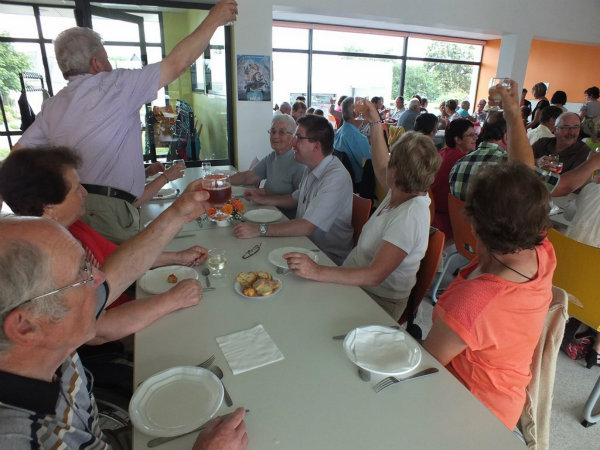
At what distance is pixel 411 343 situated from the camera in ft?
3.86

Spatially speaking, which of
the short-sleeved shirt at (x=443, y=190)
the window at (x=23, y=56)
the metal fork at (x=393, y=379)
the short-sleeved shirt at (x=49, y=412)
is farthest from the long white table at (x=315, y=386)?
the window at (x=23, y=56)

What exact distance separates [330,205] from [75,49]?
5.54ft

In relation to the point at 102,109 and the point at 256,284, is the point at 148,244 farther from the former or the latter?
the point at 102,109

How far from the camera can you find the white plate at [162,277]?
156cm

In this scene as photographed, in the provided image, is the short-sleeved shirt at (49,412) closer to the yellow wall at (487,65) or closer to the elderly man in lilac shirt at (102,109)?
the elderly man in lilac shirt at (102,109)

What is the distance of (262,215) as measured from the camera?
253 cm

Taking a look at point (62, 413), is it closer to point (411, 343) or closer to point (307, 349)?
point (307, 349)

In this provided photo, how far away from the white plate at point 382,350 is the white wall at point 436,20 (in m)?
4.11

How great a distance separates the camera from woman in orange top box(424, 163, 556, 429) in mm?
1101

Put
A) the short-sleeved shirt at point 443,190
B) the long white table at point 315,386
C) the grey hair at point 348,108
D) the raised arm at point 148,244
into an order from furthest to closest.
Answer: the grey hair at point 348,108
the short-sleeved shirt at point 443,190
the raised arm at point 148,244
the long white table at point 315,386

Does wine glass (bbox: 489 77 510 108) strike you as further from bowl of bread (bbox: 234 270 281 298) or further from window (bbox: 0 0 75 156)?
window (bbox: 0 0 75 156)

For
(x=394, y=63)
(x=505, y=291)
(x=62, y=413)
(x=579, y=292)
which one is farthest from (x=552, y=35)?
(x=62, y=413)

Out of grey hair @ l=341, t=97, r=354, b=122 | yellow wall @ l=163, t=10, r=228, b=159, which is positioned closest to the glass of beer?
grey hair @ l=341, t=97, r=354, b=122

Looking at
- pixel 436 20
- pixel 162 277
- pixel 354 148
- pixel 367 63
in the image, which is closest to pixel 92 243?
pixel 162 277
